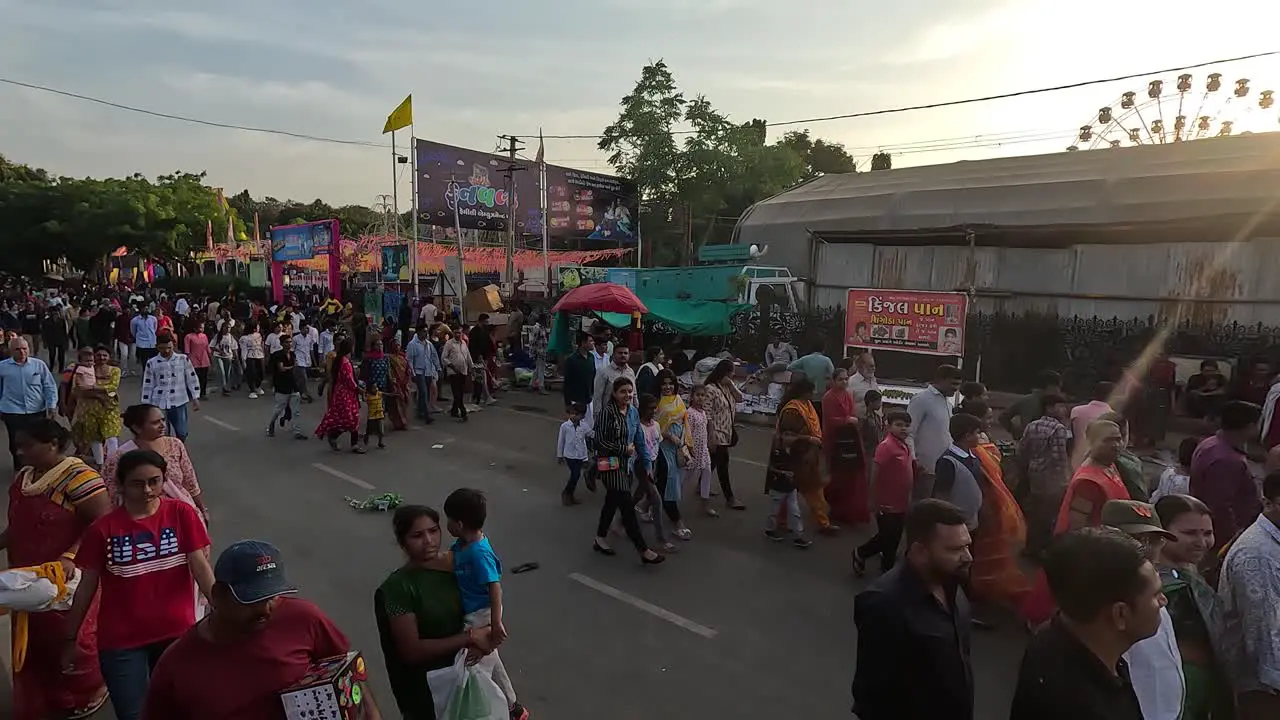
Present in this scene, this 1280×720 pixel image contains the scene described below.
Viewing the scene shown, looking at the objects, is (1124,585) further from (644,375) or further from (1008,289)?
(1008,289)

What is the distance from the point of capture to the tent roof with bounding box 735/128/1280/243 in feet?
52.6

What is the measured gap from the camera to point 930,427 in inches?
245

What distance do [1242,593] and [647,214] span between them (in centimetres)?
3581

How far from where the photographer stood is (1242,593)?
9.98ft

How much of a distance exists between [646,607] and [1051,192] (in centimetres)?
1707

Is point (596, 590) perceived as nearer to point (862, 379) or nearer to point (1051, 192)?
point (862, 379)

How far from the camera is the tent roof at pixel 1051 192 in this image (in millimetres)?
16031

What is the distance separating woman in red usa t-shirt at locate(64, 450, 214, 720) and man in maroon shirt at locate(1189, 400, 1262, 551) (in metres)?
5.30

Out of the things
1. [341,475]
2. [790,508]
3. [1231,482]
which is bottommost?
[341,475]

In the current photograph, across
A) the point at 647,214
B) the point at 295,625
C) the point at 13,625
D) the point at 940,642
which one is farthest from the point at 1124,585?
the point at 647,214

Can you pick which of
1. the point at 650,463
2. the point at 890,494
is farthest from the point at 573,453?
the point at 890,494

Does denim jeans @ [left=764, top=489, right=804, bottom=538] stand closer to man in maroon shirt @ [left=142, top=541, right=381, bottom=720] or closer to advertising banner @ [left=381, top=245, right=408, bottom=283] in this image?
man in maroon shirt @ [left=142, top=541, right=381, bottom=720]

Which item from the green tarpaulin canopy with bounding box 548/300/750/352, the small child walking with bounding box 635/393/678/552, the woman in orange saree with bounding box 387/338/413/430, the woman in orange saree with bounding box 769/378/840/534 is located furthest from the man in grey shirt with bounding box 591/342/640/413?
the green tarpaulin canopy with bounding box 548/300/750/352

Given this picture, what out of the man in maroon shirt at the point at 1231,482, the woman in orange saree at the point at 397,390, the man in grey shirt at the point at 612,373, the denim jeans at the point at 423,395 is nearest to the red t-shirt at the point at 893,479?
the man in maroon shirt at the point at 1231,482
